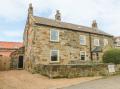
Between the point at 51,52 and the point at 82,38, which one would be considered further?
the point at 82,38

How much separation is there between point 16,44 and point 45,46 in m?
21.7

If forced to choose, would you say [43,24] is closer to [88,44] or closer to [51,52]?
[51,52]

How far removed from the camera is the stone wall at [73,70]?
1870cm

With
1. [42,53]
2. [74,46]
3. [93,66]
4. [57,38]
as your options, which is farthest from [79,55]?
[93,66]

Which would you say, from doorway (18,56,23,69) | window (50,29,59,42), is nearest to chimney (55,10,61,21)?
window (50,29,59,42)

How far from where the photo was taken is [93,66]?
19.9 metres

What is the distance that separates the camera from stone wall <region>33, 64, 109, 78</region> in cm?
1870

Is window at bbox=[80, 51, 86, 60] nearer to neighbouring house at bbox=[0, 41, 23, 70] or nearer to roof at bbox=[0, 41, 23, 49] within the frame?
neighbouring house at bbox=[0, 41, 23, 70]

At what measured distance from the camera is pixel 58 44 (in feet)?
86.8

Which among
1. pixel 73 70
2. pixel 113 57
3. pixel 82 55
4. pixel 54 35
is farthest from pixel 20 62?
pixel 113 57

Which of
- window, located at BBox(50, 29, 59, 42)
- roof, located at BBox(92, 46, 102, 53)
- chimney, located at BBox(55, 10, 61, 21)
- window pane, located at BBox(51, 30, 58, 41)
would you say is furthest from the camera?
chimney, located at BBox(55, 10, 61, 21)

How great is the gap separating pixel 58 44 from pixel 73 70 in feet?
26.6

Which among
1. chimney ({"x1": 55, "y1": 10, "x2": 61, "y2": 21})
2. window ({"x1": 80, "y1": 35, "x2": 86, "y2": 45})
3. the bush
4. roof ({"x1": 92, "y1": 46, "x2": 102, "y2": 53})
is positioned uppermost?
chimney ({"x1": 55, "y1": 10, "x2": 61, "y2": 21})

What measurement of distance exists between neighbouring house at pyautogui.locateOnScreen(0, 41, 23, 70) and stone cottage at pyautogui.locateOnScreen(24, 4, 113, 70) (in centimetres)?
348
